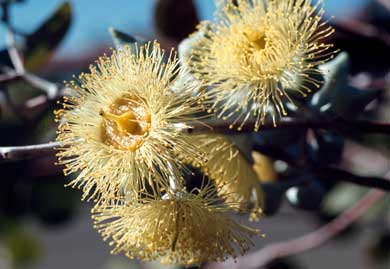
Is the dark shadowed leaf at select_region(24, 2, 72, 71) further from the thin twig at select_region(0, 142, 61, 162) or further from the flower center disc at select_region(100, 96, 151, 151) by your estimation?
the thin twig at select_region(0, 142, 61, 162)

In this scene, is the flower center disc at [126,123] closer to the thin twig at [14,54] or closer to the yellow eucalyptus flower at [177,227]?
the yellow eucalyptus flower at [177,227]

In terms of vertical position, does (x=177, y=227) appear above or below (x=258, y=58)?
below

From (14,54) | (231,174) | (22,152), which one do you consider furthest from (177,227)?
(14,54)

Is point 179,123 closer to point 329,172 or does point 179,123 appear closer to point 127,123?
point 127,123

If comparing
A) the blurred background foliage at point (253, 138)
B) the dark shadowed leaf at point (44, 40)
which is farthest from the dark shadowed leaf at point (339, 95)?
the dark shadowed leaf at point (44, 40)

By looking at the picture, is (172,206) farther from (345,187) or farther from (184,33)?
(345,187)

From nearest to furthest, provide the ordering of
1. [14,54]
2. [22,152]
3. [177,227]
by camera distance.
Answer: [22,152]
[177,227]
[14,54]
